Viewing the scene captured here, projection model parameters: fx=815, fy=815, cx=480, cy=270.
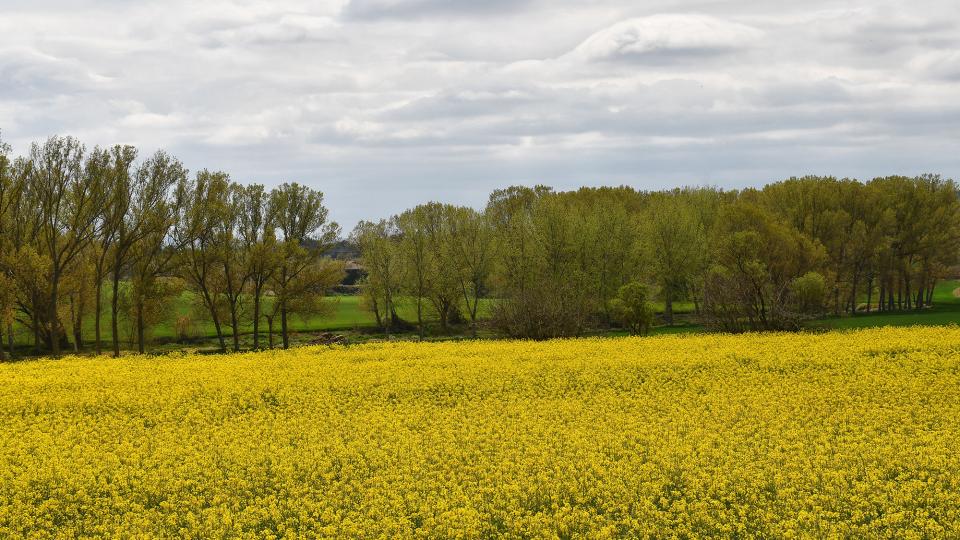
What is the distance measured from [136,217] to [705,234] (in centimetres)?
5366

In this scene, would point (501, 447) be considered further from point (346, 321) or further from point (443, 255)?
point (346, 321)

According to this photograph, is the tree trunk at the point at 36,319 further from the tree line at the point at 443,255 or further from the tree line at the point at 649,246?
the tree line at the point at 649,246

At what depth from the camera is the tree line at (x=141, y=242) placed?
48812mm

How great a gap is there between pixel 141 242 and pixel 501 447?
41400 mm

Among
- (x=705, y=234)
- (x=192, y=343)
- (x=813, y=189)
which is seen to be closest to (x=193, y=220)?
(x=192, y=343)

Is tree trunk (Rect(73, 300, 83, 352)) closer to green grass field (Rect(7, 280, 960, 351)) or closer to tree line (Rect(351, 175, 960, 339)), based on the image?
green grass field (Rect(7, 280, 960, 351))

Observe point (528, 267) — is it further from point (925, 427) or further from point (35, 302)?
point (925, 427)

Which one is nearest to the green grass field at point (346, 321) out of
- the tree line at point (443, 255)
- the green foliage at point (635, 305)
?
the tree line at point (443, 255)

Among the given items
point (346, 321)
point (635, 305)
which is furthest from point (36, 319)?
point (635, 305)

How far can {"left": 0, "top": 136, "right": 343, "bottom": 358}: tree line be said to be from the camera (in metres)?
48.8

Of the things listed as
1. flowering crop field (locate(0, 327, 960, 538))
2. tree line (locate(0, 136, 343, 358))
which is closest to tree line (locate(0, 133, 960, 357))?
tree line (locate(0, 136, 343, 358))

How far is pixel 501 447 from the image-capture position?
20750 mm

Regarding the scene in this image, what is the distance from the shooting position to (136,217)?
2018 inches

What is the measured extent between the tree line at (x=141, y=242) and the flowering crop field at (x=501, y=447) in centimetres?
1767
